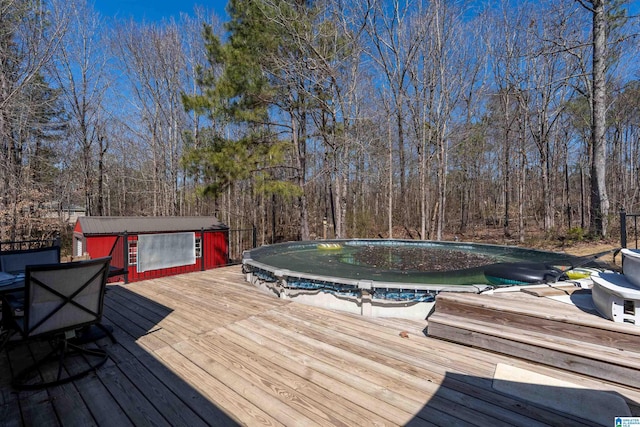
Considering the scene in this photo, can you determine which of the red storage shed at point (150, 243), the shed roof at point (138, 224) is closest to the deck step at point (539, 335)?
the red storage shed at point (150, 243)

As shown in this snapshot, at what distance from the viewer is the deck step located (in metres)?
1.91

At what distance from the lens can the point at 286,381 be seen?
2.06 m

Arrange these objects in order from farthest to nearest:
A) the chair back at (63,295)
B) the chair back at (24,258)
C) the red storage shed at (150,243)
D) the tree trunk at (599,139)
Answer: the tree trunk at (599,139), the red storage shed at (150,243), the chair back at (24,258), the chair back at (63,295)

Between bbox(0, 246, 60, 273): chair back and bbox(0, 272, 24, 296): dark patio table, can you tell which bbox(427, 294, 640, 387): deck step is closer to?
bbox(0, 272, 24, 296): dark patio table

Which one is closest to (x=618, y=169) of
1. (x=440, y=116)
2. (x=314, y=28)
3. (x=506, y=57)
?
(x=506, y=57)

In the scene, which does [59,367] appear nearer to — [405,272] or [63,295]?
[63,295]

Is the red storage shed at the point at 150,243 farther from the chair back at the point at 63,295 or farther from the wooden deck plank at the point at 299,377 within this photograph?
the wooden deck plank at the point at 299,377

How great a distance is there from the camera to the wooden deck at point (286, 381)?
67.3 inches

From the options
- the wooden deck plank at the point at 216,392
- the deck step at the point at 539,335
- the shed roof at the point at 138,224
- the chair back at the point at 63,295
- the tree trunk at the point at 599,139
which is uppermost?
the tree trunk at the point at 599,139

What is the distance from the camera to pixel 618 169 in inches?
623

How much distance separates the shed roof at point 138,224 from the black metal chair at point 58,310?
3.72 metres

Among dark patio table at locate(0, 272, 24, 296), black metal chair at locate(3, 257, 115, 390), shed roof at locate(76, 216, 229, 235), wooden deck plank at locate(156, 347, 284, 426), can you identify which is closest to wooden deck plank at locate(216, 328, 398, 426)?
wooden deck plank at locate(156, 347, 284, 426)

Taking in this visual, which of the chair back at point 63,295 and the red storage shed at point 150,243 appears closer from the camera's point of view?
the chair back at point 63,295

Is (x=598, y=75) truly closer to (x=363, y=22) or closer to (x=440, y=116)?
(x=440, y=116)
